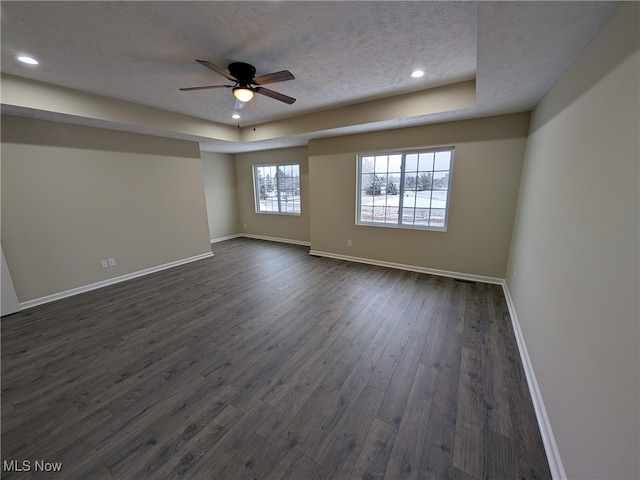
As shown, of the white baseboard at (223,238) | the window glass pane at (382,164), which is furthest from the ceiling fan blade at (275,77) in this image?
the white baseboard at (223,238)

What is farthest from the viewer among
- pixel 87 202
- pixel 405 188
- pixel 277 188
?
pixel 277 188

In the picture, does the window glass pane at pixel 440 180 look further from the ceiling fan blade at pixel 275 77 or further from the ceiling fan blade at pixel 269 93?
the ceiling fan blade at pixel 275 77

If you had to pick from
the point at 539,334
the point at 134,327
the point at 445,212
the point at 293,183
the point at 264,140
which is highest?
the point at 264,140

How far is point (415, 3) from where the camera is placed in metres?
1.64

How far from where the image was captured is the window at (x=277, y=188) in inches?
244

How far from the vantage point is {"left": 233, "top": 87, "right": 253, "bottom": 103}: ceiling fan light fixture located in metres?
2.44

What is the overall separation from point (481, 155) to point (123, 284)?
→ 585cm

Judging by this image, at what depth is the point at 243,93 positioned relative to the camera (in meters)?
2.47

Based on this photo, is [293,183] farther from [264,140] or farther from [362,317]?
[362,317]

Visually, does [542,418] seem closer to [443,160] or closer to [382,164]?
[443,160]

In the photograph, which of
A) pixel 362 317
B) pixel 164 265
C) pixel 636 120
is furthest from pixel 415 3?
pixel 164 265

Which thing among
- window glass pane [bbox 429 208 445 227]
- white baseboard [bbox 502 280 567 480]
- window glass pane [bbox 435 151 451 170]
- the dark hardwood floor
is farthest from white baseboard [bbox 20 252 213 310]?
white baseboard [bbox 502 280 567 480]

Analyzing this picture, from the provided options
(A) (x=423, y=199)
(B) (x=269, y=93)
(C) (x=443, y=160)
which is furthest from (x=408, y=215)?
(B) (x=269, y=93)

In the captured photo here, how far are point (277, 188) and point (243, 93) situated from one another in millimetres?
4027
